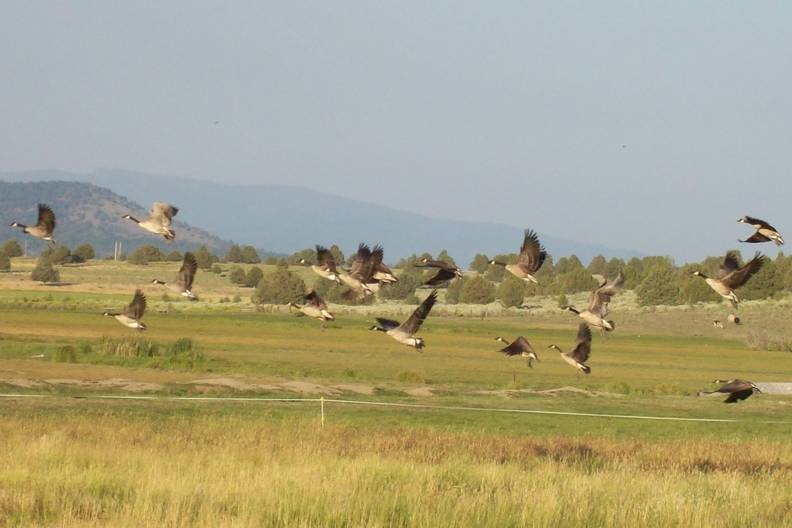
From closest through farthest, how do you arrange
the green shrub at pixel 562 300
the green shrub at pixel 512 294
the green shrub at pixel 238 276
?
the green shrub at pixel 562 300 → the green shrub at pixel 512 294 → the green shrub at pixel 238 276

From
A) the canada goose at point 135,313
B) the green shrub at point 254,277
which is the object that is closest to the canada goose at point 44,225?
the canada goose at point 135,313

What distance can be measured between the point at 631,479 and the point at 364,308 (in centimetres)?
9661

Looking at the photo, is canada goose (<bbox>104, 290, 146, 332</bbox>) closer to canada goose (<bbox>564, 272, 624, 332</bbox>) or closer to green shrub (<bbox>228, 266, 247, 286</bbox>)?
canada goose (<bbox>564, 272, 624, 332</bbox>)

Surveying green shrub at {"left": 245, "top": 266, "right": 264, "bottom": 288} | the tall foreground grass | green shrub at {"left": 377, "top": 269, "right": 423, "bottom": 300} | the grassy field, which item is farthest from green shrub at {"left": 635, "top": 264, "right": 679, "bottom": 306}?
the tall foreground grass

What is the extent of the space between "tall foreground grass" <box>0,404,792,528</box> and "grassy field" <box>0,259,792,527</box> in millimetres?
60

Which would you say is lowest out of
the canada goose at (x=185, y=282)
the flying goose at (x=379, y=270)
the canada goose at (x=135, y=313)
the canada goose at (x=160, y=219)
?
the canada goose at (x=135, y=313)

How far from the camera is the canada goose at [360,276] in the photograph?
28.8 metres

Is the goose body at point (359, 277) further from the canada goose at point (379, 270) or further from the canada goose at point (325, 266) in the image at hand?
the canada goose at point (325, 266)

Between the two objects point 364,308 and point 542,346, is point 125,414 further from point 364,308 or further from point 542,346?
point 364,308

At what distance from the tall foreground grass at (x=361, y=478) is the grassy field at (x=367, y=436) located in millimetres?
60

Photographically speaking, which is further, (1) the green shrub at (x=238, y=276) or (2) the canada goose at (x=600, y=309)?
(1) the green shrub at (x=238, y=276)

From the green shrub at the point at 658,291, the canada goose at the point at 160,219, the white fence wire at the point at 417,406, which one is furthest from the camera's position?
the green shrub at the point at 658,291

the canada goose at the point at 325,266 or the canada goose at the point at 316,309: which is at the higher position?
the canada goose at the point at 325,266

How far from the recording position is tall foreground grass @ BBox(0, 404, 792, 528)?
59.5ft
